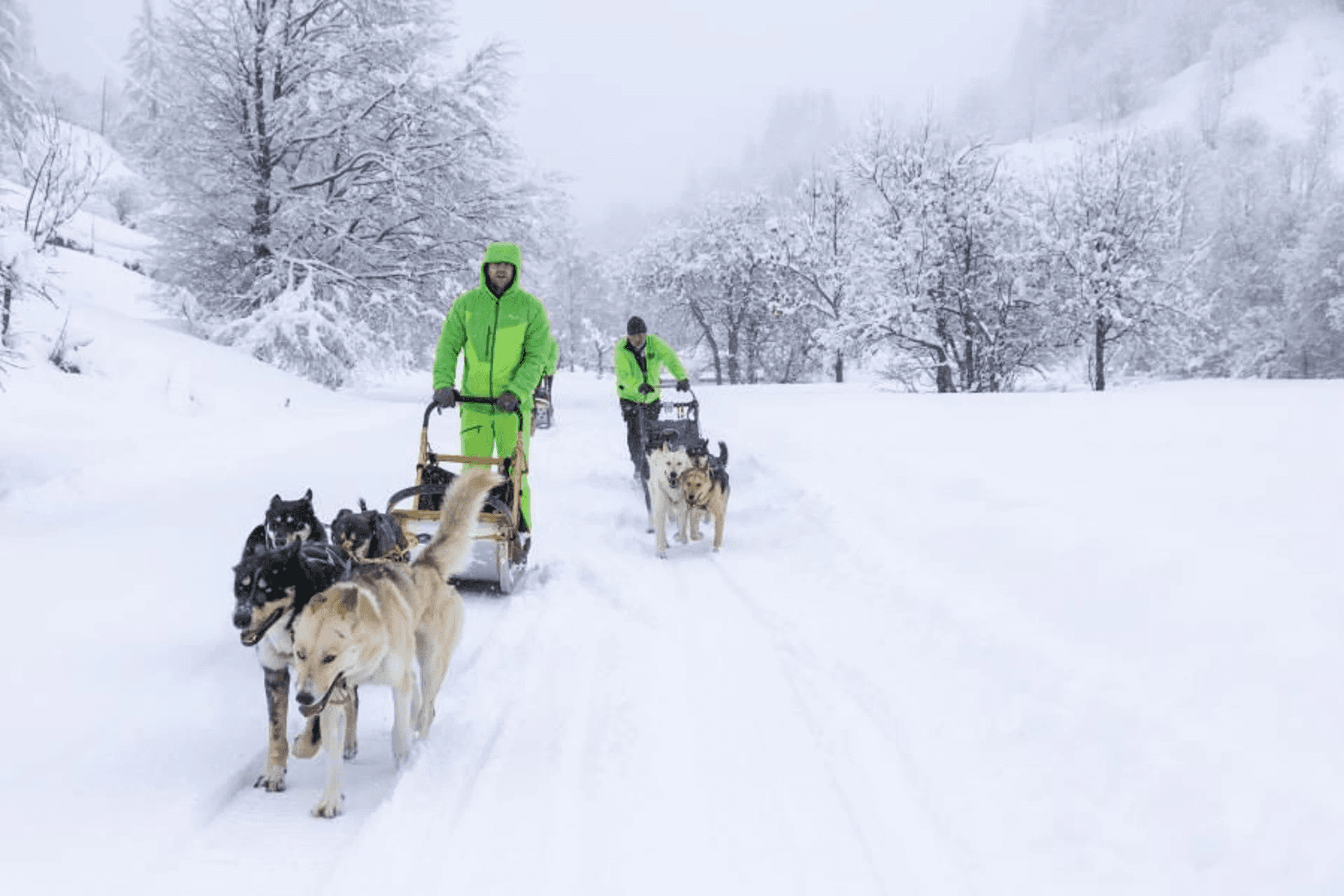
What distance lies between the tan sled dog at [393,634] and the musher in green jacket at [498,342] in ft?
6.39

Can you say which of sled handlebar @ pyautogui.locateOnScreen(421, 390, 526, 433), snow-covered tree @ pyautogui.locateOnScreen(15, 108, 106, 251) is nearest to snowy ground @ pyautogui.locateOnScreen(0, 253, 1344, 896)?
sled handlebar @ pyautogui.locateOnScreen(421, 390, 526, 433)

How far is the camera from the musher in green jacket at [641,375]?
9258 millimetres

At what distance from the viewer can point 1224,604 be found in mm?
3615

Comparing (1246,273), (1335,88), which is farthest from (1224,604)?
(1335,88)

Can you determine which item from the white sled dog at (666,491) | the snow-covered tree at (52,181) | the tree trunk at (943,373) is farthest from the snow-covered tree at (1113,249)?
the snow-covered tree at (52,181)

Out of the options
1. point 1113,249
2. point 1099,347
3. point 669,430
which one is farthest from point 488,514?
point 1113,249

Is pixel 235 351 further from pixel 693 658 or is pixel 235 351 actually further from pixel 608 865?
pixel 608 865

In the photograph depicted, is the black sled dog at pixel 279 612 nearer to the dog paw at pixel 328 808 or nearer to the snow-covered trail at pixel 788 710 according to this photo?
the snow-covered trail at pixel 788 710

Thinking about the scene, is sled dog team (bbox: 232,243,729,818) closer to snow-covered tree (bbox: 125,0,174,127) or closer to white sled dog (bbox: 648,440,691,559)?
white sled dog (bbox: 648,440,691,559)

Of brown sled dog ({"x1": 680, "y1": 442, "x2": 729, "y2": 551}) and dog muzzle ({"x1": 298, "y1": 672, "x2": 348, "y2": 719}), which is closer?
dog muzzle ({"x1": 298, "y1": 672, "x2": 348, "y2": 719})

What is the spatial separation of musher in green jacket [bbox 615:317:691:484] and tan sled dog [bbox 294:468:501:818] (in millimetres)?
5531

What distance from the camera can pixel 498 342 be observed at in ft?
18.5

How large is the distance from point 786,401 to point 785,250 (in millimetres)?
16499

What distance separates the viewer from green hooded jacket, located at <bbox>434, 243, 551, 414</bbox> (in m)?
5.64
